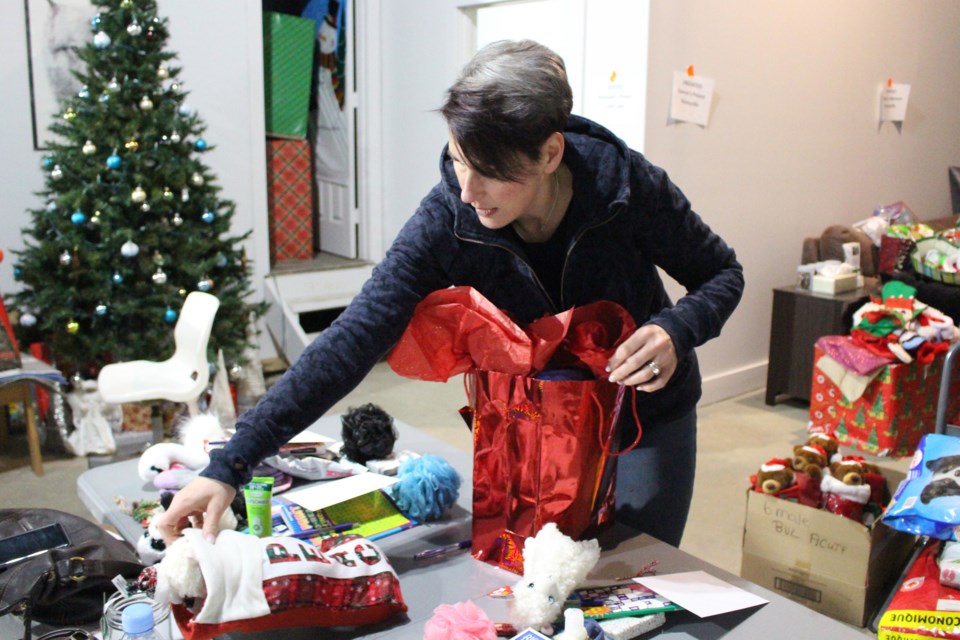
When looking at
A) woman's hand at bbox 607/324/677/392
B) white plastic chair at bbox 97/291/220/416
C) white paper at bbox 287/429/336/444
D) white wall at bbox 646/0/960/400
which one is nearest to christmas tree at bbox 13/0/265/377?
white plastic chair at bbox 97/291/220/416

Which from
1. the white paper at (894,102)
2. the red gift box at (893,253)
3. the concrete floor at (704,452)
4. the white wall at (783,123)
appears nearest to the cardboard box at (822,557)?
the concrete floor at (704,452)

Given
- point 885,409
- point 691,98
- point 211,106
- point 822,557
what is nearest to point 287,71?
point 211,106

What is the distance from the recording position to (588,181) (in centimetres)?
132

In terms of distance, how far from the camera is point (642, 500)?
147 cm

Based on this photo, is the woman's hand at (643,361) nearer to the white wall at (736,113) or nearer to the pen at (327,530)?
the pen at (327,530)

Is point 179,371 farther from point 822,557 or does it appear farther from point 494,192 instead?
point 494,192

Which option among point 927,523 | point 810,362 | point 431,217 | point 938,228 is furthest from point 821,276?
point 431,217

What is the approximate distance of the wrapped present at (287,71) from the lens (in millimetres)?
5043

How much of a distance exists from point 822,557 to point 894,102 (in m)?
3.73

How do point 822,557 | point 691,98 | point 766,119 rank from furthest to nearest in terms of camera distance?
point 766,119 → point 691,98 → point 822,557

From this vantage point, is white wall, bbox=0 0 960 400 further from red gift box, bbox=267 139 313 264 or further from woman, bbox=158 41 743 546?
woman, bbox=158 41 743 546

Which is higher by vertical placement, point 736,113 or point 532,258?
point 736,113

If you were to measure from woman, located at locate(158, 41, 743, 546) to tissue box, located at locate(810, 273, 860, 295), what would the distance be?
2.95 m

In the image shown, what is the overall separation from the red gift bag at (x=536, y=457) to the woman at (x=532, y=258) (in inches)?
3.1
